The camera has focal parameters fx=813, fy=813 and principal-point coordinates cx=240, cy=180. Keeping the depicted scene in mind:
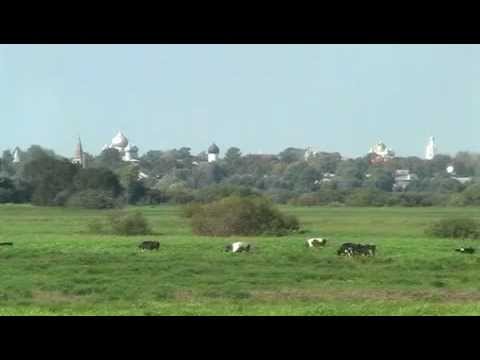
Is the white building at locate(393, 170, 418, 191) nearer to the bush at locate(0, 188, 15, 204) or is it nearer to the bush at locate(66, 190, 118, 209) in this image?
the bush at locate(66, 190, 118, 209)

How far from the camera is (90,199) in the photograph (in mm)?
14164

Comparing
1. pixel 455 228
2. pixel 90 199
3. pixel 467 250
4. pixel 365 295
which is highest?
pixel 90 199

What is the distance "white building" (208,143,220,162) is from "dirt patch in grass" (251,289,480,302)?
5.72 feet

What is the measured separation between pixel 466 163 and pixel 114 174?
5.49 m

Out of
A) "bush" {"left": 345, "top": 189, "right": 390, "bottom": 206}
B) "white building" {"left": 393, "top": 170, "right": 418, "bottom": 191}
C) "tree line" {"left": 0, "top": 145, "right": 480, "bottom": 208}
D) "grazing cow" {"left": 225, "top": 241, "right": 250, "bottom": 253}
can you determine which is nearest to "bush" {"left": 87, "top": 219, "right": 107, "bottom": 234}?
"tree line" {"left": 0, "top": 145, "right": 480, "bottom": 208}

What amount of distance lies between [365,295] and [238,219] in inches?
286

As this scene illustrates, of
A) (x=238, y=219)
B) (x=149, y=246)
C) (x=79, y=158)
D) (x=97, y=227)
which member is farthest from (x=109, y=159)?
(x=97, y=227)

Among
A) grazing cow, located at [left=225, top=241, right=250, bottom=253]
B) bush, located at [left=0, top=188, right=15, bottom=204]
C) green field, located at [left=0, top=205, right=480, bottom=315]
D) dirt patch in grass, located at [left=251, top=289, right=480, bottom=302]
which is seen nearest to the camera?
green field, located at [left=0, top=205, right=480, bottom=315]

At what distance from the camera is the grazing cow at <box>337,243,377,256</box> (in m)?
12.4

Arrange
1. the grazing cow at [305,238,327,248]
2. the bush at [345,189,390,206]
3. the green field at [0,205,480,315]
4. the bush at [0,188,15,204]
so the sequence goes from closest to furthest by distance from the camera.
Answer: the green field at [0,205,480,315]
the bush at [0,188,15,204]
the grazing cow at [305,238,327,248]
the bush at [345,189,390,206]

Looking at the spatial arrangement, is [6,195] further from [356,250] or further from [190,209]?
[356,250]
